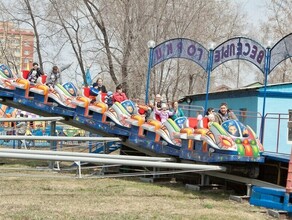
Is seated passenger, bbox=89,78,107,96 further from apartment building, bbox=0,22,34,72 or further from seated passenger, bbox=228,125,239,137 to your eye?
apartment building, bbox=0,22,34,72

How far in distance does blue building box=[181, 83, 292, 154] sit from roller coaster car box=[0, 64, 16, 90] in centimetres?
637

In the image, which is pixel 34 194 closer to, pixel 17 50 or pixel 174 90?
pixel 174 90

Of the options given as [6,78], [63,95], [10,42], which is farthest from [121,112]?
[10,42]

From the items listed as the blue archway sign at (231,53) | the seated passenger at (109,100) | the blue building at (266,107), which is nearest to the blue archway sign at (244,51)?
the blue archway sign at (231,53)

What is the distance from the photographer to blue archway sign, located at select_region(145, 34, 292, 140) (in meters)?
11.8

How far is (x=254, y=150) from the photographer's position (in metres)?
10.4

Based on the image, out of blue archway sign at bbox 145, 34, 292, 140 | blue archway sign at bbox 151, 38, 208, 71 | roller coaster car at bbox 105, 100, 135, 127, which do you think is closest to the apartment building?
blue archway sign at bbox 151, 38, 208, 71

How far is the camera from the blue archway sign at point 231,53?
11820 mm

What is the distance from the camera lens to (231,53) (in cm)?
1281

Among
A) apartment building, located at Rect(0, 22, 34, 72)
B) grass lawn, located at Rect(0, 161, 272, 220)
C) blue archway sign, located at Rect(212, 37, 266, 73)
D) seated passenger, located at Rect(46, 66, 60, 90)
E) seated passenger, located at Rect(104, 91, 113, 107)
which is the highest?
apartment building, located at Rect(0, 22, 34, 72)

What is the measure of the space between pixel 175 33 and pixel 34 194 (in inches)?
642

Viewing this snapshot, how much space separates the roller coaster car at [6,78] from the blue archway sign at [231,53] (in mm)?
4038

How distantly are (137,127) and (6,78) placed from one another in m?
4.55

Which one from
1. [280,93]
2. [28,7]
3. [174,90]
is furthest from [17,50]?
[280,93]
